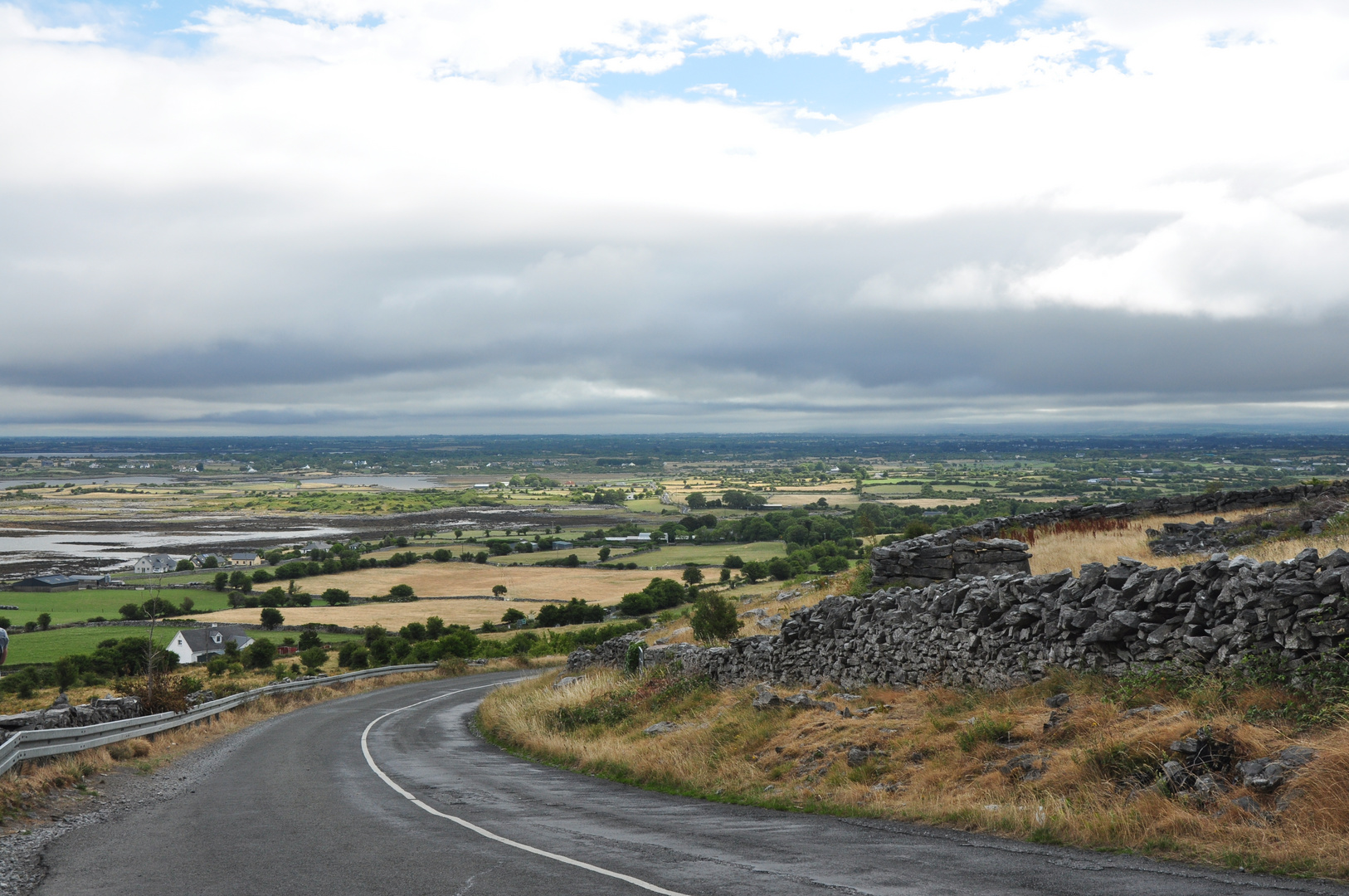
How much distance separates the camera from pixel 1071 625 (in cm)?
1213

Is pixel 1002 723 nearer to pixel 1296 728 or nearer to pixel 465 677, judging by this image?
pixel 1296 728

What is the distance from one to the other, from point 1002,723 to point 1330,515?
54.3 ft

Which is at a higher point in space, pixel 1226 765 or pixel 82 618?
pixel 1226 765

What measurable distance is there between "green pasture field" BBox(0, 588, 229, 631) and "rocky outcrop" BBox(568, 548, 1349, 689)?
8261 cm

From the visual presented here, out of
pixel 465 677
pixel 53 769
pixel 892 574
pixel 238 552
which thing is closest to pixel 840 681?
pixel 892 574

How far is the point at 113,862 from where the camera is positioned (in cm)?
936

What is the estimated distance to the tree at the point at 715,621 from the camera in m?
26.8

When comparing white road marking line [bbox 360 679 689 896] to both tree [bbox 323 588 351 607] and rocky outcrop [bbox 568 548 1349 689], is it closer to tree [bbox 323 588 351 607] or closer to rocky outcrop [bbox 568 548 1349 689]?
rocky outcrop [bbox 568 548 1349 689]

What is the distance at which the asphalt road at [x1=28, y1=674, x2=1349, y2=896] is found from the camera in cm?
786

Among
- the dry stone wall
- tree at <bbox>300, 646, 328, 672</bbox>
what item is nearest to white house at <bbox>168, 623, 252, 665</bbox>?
A: tree at <bbox>300, 646, 328, 672</bbox>

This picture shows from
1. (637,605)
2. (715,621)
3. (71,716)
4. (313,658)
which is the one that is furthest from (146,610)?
(715,621)

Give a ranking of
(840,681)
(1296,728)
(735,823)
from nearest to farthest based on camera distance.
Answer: (1296,728) → (735,823) → (840,681)

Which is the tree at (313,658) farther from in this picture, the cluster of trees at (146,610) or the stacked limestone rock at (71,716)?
the stacked limestone rock at (71,716)

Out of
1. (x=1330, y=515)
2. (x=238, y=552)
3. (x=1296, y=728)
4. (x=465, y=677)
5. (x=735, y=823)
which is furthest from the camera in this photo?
(x=238, y=552)
